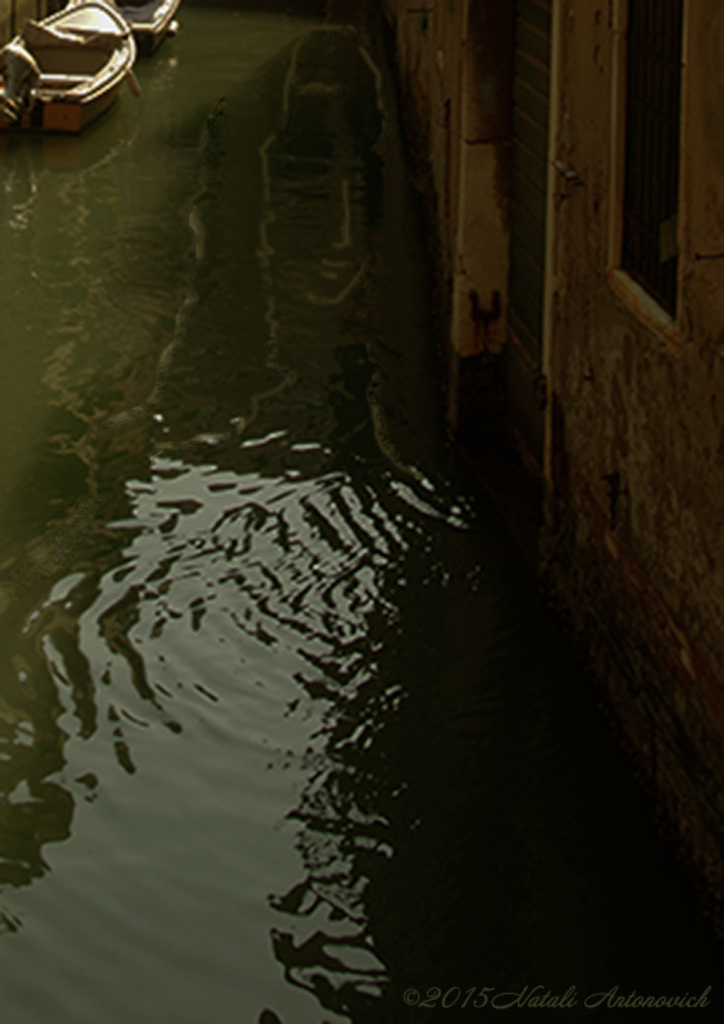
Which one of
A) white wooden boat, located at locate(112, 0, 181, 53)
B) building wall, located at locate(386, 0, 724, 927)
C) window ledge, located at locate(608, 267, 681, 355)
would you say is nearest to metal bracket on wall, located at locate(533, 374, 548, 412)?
building wall, located at locate(386, 0, 724, 927)

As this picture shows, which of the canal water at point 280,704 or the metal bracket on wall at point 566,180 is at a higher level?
the metal bracket on wall at point 566,180

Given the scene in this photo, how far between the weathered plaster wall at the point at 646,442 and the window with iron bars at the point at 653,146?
0.23ft

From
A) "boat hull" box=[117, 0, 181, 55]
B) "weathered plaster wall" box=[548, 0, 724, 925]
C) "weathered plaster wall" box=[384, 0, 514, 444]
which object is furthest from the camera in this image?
"boat hull" box=[117, 0, 181, 55]

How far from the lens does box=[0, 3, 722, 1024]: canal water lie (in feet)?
12.9

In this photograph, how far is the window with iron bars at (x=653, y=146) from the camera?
4.00m

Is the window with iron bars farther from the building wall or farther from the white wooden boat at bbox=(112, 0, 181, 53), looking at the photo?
the white wooden boat at bbox=(112, 0, 181, 53)

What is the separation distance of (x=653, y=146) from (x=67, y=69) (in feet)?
41.5

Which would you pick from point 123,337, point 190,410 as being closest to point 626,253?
point 190,410

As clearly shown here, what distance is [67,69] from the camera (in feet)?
51.5

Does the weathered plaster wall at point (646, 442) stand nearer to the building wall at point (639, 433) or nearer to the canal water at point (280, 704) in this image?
the building wall at point (639, 433)

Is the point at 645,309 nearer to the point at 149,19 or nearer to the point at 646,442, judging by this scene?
the point at 646,442

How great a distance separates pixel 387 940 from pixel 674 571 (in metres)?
1.24

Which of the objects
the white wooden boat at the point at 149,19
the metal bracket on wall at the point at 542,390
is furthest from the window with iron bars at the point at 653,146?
the white wooden boat at the point at 149,19

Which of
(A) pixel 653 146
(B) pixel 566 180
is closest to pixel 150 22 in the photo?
(B) pixel 566 180
